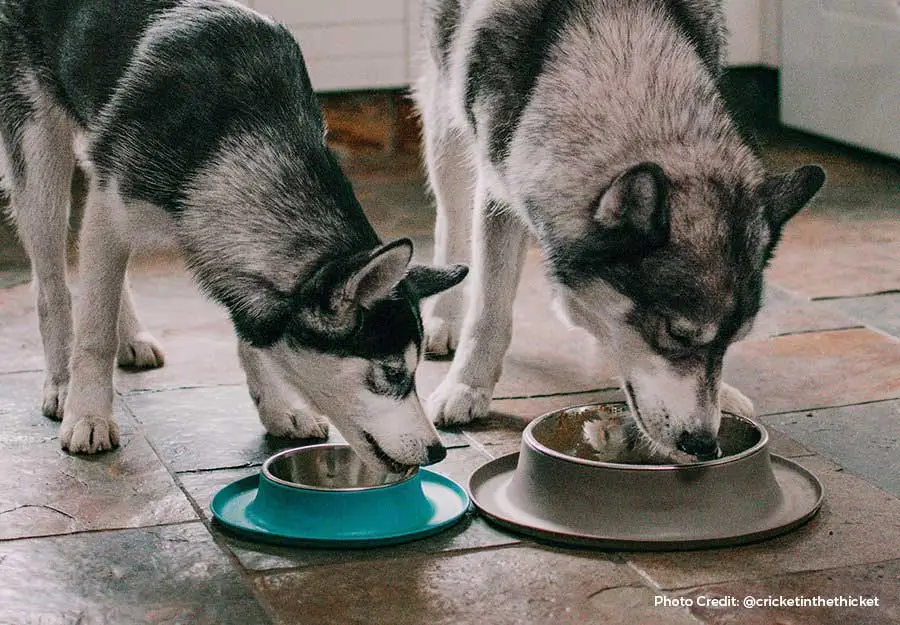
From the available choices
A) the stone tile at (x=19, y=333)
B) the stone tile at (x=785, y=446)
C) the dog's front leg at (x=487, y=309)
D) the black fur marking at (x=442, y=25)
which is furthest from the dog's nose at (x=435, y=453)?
the stone tile at (x=19, y=333)

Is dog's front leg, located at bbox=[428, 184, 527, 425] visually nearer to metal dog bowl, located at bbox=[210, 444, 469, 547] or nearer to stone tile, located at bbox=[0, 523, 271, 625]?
metal dog bowl, located at bbox=[210, 444, 469, 547]

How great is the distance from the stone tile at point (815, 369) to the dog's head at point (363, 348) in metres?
1.46

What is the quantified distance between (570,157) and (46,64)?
5.57 ft

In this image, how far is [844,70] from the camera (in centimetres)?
792

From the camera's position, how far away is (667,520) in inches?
131

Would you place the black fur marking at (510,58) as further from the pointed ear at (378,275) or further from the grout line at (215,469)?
the grout line at (215,469)

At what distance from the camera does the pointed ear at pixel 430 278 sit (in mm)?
3439

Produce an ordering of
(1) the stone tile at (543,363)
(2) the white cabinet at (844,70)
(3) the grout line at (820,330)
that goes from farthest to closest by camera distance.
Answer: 1. (2) the white cabinet at (844,70)
2. (3) the grout line at (820,330)
3. (1) the stone tile at (543,363)

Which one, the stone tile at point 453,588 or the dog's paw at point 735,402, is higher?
the stone tile at point 453,588

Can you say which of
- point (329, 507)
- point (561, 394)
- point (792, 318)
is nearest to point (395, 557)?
point (329, 507)

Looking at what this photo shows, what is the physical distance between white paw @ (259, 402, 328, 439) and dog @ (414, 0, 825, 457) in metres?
0.85

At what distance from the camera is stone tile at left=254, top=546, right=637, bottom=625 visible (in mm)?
2994

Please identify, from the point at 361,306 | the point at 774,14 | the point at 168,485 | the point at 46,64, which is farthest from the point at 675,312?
the point at 774,14

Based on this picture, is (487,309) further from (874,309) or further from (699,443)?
(874,309)
